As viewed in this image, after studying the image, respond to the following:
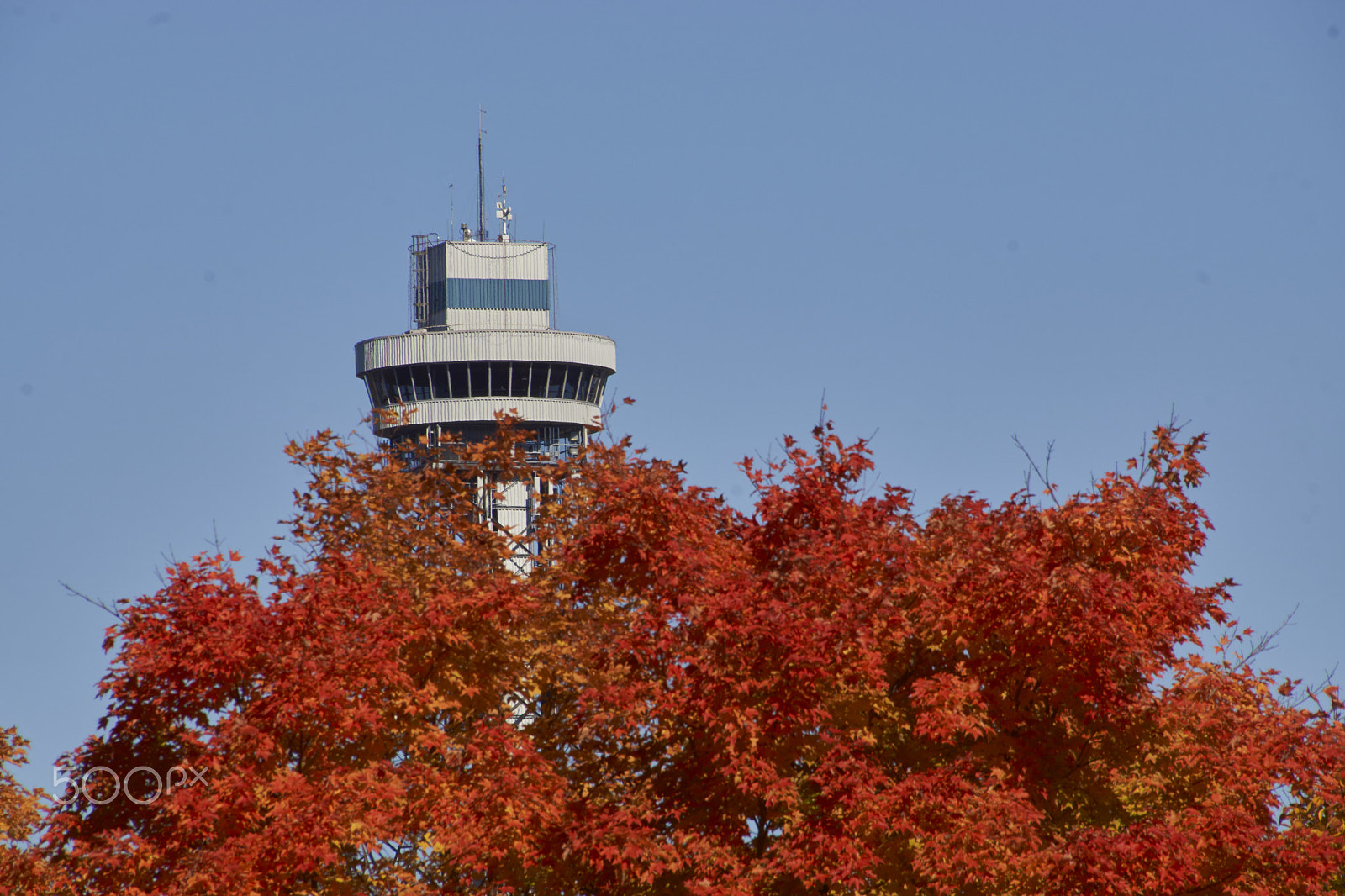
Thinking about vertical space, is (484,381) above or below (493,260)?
below

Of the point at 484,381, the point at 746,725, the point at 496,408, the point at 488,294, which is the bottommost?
the point at 746,725

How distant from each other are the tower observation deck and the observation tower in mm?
61

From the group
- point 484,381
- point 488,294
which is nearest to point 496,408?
point 484,381

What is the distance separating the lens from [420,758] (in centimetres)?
2350

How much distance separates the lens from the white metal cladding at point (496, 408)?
12825cm

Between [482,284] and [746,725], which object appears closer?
[746,725]

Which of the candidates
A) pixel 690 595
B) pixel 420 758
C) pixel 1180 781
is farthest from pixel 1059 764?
pixel 420 758

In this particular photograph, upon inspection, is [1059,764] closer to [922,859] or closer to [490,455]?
[922,859]

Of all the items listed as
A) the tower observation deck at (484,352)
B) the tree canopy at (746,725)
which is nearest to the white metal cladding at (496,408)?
the tower observation deck at (484,352)

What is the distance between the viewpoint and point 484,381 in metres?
128

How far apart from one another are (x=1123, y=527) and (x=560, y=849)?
796 centimetres

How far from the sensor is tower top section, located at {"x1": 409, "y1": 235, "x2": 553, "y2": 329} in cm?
12762

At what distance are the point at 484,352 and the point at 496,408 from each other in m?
4.36

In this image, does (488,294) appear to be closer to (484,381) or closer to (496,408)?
(484,381)
